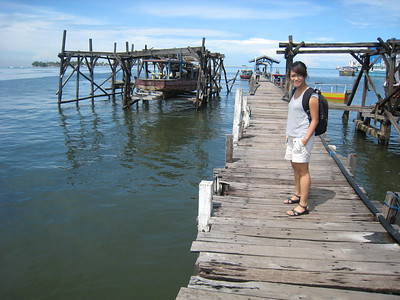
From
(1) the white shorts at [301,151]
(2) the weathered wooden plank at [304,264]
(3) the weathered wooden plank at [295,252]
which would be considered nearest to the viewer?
(2) the weathered wooden plank at [304,264]

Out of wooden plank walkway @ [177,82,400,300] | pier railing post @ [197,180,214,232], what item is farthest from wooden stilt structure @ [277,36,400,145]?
pier railing post @ [197,180,214,232]

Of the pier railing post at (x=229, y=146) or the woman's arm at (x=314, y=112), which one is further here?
the pier railing post at (x=229, y=146)

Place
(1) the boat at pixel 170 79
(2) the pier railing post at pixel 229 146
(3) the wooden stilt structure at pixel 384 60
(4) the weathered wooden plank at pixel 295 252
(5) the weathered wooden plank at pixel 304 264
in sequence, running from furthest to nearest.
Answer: (1) the boat at pixel 170 79 < (3) the wooden stilt structure at pixel 384 60 < (2) the pier railing post at pixel 229 146 < (4) the weathered wooden plank at pixel 295 252 < (5) the weathered wooden plank at pixel 304 264

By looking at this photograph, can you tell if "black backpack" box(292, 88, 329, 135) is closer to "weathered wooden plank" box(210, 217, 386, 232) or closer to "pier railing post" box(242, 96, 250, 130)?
"weathered wooden plank" box(210, 217, 386, 232)

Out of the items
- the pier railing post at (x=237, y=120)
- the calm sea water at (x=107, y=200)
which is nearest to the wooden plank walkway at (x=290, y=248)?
the calm sea water at (x=107, y=200)

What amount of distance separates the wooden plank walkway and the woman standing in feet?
1.36

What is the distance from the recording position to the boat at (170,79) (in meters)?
19.5

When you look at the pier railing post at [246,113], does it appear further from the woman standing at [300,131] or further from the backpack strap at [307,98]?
the backpack strap at [307,98]

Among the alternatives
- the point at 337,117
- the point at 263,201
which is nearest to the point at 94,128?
the point at 263,201

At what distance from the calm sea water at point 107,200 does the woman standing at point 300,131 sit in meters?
2.49

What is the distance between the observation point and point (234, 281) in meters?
2.83

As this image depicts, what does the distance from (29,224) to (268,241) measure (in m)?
5.44

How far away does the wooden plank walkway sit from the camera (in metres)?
2.68

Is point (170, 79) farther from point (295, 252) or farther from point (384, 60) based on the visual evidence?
point (295, 252)
